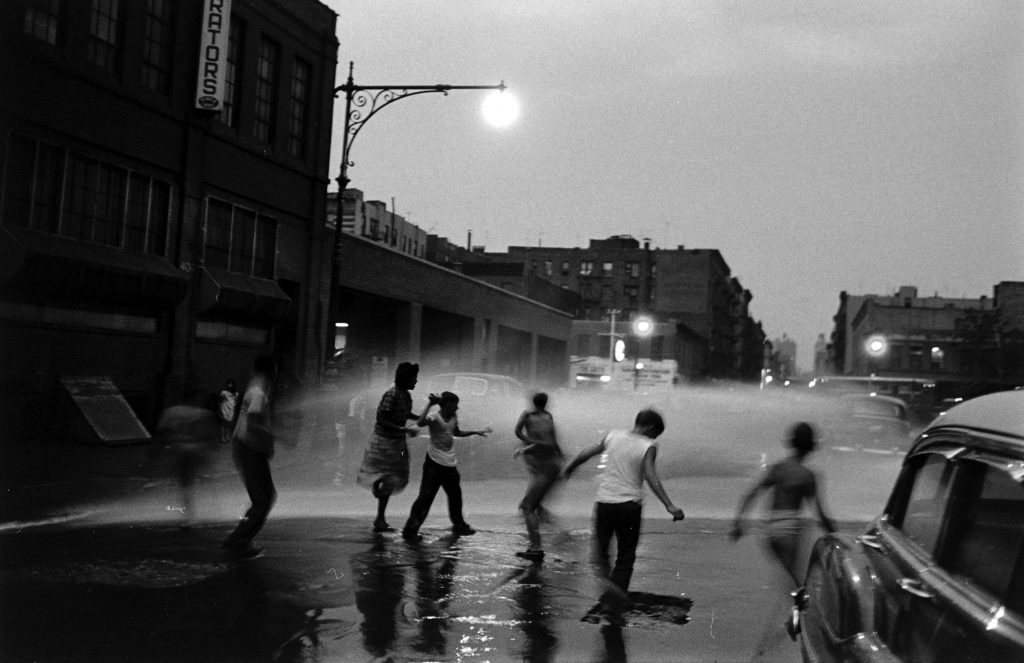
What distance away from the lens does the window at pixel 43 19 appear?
1784 centimetres

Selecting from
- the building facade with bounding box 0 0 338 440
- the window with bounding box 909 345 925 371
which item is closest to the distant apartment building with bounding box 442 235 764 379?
the window with bounding box 909 345 925 371

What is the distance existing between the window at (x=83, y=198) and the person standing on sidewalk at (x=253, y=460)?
478 inches

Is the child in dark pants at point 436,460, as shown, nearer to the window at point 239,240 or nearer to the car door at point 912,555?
the car door at point 912,555

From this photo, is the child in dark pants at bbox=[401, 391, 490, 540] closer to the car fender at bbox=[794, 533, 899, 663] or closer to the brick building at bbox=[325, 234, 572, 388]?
the car fender at bbox=[794, 533, 899, 663]

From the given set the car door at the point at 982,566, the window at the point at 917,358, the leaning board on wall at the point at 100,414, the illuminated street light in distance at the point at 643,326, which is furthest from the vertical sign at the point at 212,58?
the window at the point at 917,358

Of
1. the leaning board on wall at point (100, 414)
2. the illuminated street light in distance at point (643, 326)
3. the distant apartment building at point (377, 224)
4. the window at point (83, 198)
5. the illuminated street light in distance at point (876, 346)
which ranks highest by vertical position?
the distant apartment building at point (377, 224)

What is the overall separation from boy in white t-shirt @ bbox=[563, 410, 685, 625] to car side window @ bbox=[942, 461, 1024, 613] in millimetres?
3603

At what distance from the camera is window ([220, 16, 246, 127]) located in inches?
959

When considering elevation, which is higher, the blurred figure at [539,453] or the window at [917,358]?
the window at [917,358]

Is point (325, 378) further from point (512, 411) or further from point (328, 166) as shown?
point (328, 166)

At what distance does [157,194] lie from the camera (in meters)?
21.8

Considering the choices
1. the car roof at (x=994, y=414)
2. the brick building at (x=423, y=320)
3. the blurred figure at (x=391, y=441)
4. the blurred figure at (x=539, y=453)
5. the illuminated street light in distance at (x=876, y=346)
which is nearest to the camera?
the car roof at (x=994, y=414)

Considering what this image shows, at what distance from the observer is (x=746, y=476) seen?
1817 cm

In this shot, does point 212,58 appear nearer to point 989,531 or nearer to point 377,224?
point 989,531
